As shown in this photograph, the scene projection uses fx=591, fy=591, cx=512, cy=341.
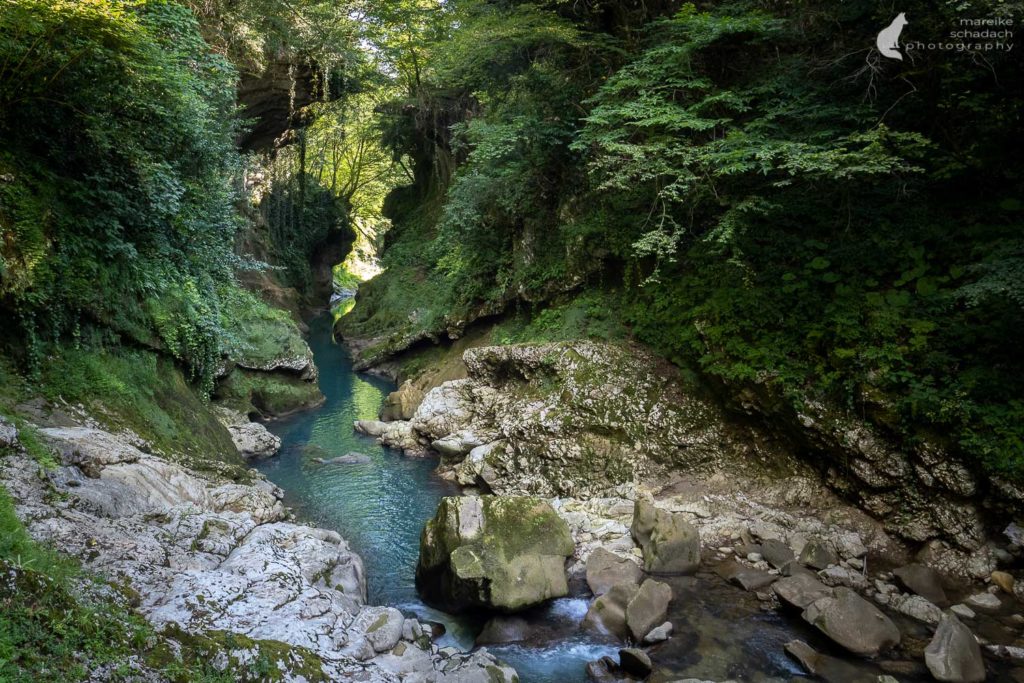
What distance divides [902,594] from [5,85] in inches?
495

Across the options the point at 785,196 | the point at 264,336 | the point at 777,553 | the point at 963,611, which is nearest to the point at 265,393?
the point at 264,336

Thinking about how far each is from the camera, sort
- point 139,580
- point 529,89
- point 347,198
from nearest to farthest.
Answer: point 139,580 → point 529,89 → point 347,198

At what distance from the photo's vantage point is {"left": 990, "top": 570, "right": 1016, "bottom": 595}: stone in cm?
745

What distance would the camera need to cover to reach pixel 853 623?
6.93 m

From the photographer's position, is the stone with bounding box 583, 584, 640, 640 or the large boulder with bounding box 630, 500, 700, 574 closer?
the stone with bounding box 583, 584, 640, 640

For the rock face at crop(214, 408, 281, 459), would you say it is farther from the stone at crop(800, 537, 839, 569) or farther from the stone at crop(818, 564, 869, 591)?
the stone at crop(818, 564, 869, 591)

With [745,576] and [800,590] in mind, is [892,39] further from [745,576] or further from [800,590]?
[745,576]

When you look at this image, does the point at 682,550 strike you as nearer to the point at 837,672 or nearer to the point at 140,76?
the point at 837,672

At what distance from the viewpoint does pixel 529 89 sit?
1447 cm

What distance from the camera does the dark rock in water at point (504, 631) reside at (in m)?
7.47

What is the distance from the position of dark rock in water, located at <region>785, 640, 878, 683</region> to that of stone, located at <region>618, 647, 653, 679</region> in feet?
5.68

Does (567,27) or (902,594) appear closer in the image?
(902,594)

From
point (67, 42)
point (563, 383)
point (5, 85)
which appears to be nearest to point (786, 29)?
point (563, 383)

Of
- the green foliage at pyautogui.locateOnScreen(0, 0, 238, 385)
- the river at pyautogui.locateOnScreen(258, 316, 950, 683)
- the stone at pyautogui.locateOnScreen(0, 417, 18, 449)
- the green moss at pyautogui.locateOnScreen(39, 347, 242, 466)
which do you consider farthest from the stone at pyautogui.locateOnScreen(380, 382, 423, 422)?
the stone at pyautogui.locateOnScreen(0, 417, 18, 449)
